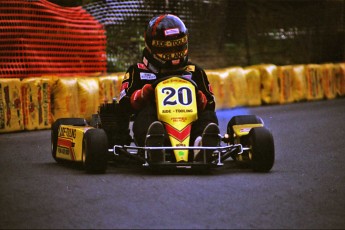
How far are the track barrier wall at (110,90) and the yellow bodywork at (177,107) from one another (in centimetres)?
441

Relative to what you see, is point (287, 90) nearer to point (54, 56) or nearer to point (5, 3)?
point (54, 56)

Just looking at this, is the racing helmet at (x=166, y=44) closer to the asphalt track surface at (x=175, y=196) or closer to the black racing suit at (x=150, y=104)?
the black racing suit at (x=150, y=104)

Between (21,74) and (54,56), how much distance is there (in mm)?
888

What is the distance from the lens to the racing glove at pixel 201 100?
787cm

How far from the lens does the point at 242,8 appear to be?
1962 centimetres

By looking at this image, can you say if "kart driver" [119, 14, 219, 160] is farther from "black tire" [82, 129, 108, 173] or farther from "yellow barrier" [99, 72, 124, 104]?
"yellow barrier" [99, 72, 124, 104]

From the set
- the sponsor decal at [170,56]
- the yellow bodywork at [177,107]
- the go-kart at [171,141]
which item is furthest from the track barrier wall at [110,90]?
the yellow bodywork at [177,107]

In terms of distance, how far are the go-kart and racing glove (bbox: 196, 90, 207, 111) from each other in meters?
0.12

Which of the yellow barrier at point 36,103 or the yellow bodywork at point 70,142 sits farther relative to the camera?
the yellow barrier at point 36,103

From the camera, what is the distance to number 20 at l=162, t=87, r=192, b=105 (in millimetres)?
7672

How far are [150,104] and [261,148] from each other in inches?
41.4

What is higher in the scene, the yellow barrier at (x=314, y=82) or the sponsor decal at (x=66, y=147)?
the sponsor decal at (x=66, y=147)

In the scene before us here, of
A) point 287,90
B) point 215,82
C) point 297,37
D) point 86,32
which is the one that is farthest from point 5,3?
point 297,37

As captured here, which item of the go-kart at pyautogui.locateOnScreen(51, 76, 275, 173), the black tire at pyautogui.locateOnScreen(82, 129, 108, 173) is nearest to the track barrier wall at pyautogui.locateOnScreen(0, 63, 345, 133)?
the go-kart at pyautogui.locateOnScreen(51, 76, 275, 173)
